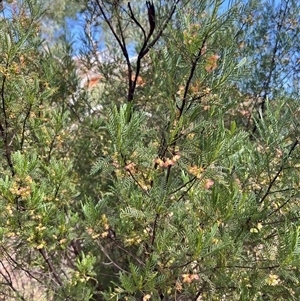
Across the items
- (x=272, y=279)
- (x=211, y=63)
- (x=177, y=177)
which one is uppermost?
(x=211, y=63)

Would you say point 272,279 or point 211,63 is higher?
point 211,63

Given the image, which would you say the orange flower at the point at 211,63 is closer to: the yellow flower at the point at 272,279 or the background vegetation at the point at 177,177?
the background vegetation at the point at 177,177

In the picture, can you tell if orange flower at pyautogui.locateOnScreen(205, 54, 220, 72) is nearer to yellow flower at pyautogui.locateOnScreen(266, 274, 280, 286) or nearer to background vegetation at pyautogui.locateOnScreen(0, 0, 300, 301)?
background vegetation at pyautogui.locateOnScreen(0, 0, 300, 301)

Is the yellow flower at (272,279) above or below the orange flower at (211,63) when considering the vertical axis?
below

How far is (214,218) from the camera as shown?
4.86ft

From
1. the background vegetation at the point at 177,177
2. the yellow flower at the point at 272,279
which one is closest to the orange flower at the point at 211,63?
the background vegetation at the point at 177,177

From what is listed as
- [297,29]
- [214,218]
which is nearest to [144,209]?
[214,218]

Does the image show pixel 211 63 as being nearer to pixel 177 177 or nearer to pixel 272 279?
pixel 177 177

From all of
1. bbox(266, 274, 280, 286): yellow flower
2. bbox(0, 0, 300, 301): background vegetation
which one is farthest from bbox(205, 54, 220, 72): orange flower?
bbox(266, 274, 280, 286): yellow flower

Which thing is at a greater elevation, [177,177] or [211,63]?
[211,63]

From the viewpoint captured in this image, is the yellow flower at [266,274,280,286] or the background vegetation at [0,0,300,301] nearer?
the background vegetation at [0,0,300,301]

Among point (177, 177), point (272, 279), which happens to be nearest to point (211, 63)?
point (177, 177)

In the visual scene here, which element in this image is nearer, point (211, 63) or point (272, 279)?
point (211, 63)

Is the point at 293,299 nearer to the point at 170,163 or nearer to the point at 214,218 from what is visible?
the point at 214,218
